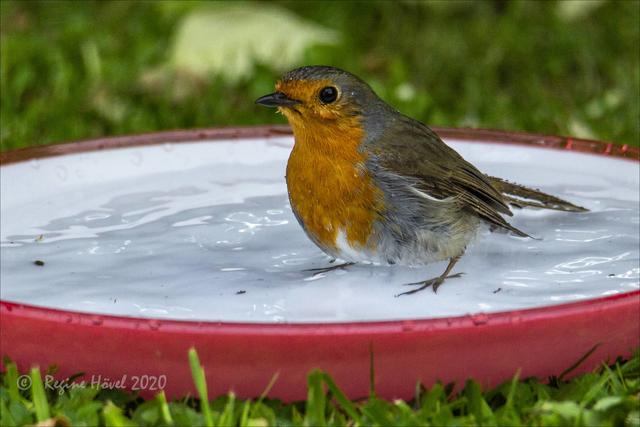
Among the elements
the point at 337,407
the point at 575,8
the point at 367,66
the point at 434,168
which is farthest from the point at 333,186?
the point at 575,8

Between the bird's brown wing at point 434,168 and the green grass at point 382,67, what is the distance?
188 centimetres

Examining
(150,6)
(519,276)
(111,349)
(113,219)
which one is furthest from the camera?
(150,6)

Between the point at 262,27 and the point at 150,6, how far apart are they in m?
1.22

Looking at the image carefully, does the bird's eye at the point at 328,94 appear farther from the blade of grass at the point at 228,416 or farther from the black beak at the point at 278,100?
the blade of grass at the point at 228,416

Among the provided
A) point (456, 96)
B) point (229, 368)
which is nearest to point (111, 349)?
point (229, 368)

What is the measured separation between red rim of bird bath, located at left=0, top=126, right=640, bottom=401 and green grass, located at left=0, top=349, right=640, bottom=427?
4 centimetres

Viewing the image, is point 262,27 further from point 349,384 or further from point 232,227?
point 349,384

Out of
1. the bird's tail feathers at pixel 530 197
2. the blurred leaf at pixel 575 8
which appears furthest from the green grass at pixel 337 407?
the blurred leaf at pixel 575 8

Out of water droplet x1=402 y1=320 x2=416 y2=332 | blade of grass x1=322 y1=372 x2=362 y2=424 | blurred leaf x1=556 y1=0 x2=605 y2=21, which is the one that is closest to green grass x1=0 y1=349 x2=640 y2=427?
blade of grass x1=322 y1=372 x2=362 y2=424

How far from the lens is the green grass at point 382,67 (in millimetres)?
5727

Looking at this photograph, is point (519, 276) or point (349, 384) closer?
point (349, 384)

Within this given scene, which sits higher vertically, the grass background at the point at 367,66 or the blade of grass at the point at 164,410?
the grass background at the point at 367,66

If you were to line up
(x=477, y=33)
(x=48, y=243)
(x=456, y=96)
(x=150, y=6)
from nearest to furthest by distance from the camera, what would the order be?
(x=48, y=243) → (x=456, y=96) → (x=477, y=33) → (x=150, y=6)

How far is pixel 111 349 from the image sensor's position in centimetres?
277
